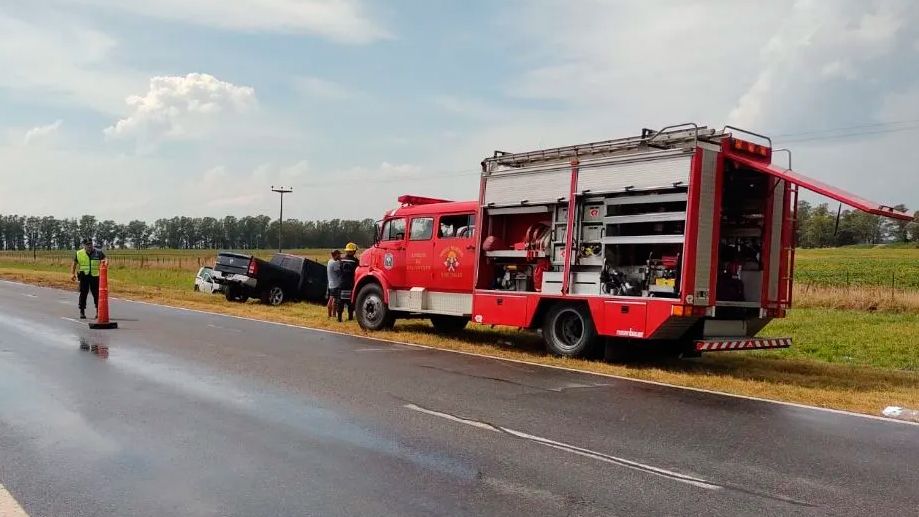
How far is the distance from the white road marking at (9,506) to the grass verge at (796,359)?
725 centimetres

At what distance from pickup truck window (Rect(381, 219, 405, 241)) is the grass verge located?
186 centimetres

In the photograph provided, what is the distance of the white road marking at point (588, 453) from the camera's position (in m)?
5.20

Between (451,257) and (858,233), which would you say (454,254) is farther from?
(858,233)

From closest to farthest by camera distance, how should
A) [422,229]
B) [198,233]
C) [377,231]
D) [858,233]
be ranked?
[422,229] < [377,231] < [858,233] < [198,233]

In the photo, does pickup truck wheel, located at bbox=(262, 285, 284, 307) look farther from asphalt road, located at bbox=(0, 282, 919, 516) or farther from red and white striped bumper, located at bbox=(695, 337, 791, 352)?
red and white striped bumper, located at bbox=(695, 337, 791, 352)

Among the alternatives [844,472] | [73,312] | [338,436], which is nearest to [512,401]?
[338,436]

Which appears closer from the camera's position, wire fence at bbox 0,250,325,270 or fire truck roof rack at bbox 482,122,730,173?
fire truck roof rack at bbox 482,122,730,173

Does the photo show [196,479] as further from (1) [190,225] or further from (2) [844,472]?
(1) [190,225]

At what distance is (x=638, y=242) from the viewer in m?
11.0

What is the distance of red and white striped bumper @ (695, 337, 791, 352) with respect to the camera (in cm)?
1063

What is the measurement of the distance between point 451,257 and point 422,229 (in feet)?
3.66

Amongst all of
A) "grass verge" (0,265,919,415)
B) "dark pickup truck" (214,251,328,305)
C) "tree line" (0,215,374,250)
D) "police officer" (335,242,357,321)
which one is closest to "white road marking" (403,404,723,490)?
"grass verge" (0,265,919,415)

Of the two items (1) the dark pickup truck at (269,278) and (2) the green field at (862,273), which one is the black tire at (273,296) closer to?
(1) the dark pickup truck at (269,278)

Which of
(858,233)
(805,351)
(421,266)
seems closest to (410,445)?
(421,266)
